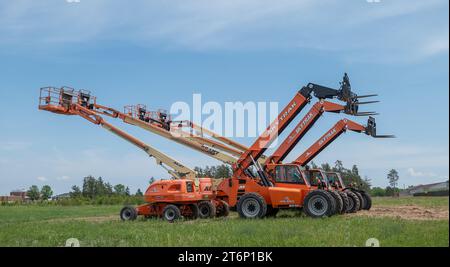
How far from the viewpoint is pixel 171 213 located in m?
21.5

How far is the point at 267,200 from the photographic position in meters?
20.5

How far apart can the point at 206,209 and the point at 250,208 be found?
2.83 metres

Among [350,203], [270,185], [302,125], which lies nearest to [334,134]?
[302,125]

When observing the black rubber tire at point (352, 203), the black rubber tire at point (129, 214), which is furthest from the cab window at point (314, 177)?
the black rubber tire at point (129, 214)

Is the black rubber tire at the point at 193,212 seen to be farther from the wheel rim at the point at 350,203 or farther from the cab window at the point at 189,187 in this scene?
the wheel rim at the point at 350,203

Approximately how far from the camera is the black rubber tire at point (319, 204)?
61.8 ft

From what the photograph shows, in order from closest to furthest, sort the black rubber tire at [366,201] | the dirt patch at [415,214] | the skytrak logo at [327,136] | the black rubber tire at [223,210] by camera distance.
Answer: the dirt patch at [415,214], the black rubber tire at [223,210], the skytrak logo at [327,136], the black rubber tire at [366,201]

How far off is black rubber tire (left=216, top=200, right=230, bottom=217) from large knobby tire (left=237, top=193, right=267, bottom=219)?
7.60 feet

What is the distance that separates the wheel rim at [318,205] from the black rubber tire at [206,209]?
4.78m

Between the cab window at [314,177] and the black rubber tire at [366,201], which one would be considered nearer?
the cab window at [314,177]

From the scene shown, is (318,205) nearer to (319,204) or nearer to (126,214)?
(319,204)

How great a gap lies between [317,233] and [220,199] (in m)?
10.3

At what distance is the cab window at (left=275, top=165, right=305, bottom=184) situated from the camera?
67.2 feet

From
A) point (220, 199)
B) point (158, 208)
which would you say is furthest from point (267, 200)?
point (158, 208)
